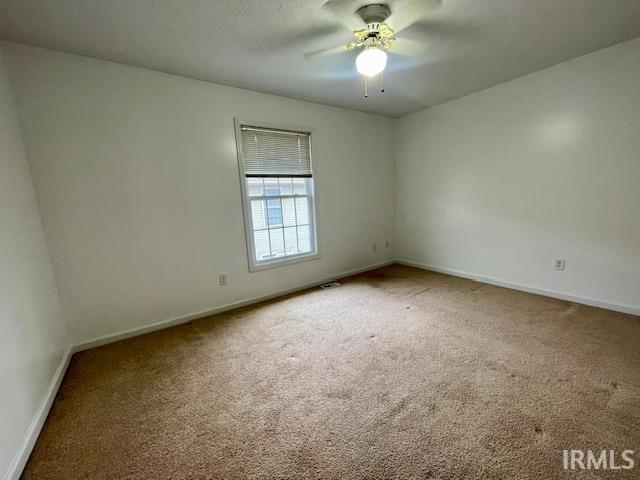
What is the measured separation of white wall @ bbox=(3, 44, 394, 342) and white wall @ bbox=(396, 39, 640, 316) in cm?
213

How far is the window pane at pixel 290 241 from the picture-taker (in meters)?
3.42

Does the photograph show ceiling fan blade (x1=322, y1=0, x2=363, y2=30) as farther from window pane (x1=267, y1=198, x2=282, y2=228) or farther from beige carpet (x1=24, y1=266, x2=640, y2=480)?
beige carpet (x1=24, y1=266, x2=640, y2=480)

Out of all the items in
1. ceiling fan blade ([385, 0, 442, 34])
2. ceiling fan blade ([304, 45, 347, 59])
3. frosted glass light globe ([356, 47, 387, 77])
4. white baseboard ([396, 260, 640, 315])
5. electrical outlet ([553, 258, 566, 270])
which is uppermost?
ceiling fan blade ([304, 45, 347, 59])

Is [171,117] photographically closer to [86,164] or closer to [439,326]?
[86,164]

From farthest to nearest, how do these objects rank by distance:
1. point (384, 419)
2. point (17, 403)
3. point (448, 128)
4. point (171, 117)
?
point (448, 128)
point (171, 117)
point (384, 419)
point (17, 403)

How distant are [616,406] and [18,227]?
12.4ft

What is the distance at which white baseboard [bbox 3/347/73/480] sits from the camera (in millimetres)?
1198

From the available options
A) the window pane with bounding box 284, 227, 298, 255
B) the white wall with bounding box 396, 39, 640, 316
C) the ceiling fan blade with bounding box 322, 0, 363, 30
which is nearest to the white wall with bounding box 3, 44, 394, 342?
the window pane with bounding box 284, 227, 298, 255

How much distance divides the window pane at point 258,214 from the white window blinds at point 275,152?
33 centimetres

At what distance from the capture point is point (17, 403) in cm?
132

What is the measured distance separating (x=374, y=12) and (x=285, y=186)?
2.00 metres

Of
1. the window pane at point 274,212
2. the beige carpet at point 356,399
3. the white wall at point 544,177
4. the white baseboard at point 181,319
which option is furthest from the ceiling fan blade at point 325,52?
the white baseboard at point 181,319

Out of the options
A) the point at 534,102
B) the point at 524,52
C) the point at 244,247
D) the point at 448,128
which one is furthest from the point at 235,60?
the point at 534,102

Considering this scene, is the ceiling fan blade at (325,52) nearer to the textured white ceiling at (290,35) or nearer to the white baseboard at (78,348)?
the textured white ceiling at (290,35)
